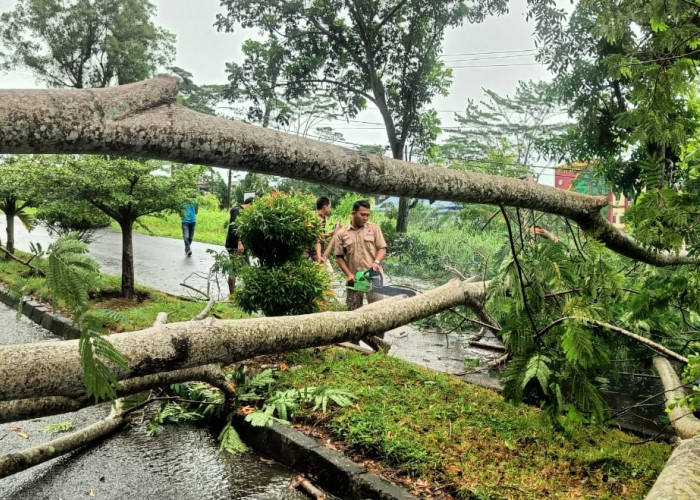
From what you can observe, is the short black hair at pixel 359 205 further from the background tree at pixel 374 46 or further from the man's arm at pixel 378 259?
the background tree at pixel 374 46

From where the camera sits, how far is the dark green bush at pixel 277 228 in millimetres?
6848

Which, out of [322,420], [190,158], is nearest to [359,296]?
[322,420]

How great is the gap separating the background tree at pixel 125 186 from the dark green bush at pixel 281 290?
263 cm

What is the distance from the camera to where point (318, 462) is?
4.18 meters

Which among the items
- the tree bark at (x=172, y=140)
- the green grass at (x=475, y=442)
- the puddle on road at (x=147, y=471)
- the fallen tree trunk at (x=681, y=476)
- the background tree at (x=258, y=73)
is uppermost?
the background tree at (x=258, y=73)

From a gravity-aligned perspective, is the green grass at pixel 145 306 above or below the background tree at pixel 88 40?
below

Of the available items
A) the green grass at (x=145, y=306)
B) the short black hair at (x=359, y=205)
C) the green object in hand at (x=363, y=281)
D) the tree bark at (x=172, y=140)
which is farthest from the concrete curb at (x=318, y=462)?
the short black hair at (x=359, y=205)

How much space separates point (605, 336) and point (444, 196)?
2788mm

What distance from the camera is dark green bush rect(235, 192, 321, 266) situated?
6.85 metres

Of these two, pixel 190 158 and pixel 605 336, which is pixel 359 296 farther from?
pixel 190 158

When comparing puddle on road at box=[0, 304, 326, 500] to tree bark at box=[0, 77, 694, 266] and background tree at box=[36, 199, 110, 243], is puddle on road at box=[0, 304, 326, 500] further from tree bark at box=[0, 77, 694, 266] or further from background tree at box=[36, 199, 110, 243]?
background tree at box=[36, 199, 110, 243]

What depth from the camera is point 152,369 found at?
2201mm

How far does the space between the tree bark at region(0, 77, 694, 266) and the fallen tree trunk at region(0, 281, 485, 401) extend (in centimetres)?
90

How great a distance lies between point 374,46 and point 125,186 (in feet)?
34.7
